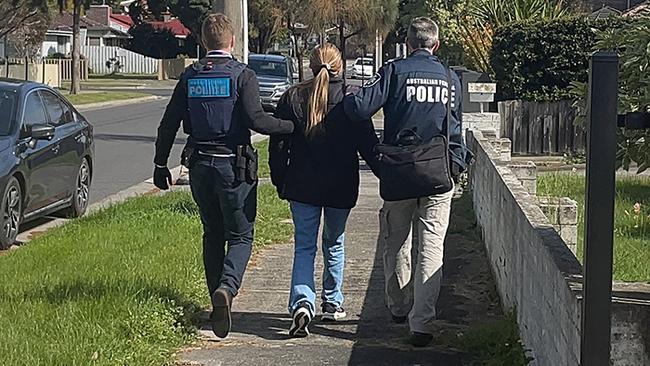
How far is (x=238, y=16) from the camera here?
484 inches

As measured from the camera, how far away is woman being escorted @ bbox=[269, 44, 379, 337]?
6730 mm

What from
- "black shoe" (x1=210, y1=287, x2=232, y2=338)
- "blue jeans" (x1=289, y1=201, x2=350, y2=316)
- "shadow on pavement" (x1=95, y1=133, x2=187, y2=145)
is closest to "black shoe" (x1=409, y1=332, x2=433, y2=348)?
"blue jeans" (x1=289, y1=201, x2=350, y2=316)

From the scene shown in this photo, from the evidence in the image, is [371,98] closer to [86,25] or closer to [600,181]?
[600,181]

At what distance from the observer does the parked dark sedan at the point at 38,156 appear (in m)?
10.4

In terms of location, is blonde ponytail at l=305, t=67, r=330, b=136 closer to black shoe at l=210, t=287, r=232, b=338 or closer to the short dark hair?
the short dark hair

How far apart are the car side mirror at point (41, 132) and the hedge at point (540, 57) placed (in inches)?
413

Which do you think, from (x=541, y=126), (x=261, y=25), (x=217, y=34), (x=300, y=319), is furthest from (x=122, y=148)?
(x=261, y=25)

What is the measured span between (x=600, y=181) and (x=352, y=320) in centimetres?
420

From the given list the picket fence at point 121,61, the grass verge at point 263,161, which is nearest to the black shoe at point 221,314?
the grass verge at point 263,161

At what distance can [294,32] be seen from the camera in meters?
39.4

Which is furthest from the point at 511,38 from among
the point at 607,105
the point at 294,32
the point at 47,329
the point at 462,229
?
the point at 294,32

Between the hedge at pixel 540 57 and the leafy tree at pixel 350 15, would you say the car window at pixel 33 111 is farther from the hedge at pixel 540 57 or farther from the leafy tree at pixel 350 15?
the leafy tree at pixel 350 15

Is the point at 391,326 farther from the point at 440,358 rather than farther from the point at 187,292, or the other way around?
the point at 187,292

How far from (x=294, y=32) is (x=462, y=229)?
96.0 ft
